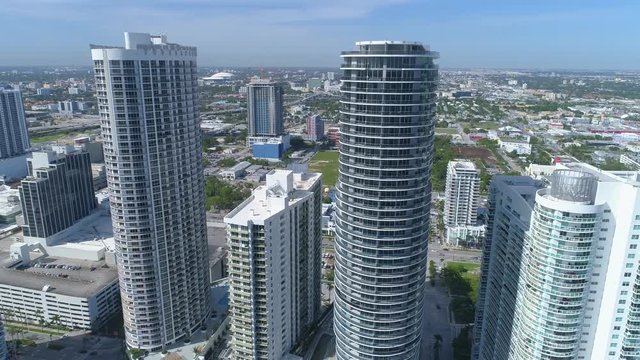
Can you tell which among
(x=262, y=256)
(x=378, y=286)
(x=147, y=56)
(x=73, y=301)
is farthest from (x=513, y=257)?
(x=73, y=301)

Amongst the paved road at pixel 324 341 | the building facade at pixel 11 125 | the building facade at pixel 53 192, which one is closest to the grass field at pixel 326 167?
the building facade at pixel 53 192

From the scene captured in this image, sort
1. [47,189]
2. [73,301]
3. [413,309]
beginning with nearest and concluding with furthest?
[413,309] → [73,301] → [47,189]

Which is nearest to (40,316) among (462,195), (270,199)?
(270,199)

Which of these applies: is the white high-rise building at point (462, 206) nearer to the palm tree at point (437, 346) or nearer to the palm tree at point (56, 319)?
the palm tree at point (437, 346)

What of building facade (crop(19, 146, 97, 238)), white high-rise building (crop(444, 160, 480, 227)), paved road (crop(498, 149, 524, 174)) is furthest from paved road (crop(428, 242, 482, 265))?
building facade (crop(19, 146, 97, 238))

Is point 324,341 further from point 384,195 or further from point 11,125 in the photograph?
point 11,125

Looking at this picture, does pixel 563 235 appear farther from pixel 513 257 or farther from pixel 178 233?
pixel 178 233
